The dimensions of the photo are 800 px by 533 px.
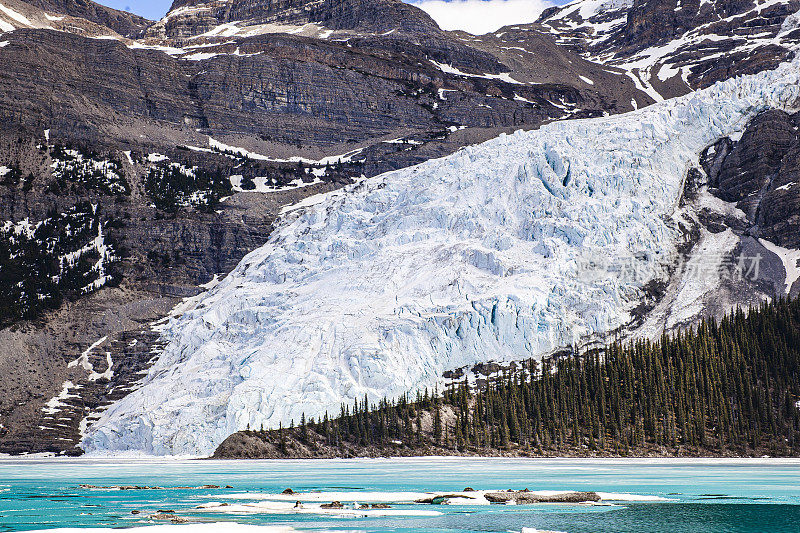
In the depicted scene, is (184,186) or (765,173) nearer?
(765,173)

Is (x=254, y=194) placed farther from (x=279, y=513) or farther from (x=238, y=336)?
(x=279, y=513)

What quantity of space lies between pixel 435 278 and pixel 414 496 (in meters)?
63.1

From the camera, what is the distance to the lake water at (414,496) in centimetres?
3194

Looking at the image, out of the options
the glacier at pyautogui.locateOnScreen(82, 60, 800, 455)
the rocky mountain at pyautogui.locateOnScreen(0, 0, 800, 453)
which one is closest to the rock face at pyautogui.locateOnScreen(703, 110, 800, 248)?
the rocky mountain at pyautogui.locateOnScreen(0, 0, 800, 453)

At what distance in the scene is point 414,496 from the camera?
137 ft

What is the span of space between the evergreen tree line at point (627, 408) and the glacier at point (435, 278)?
6315mm

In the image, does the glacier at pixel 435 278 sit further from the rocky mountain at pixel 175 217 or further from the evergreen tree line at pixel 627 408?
the evergreen tree line at pixel 627 408

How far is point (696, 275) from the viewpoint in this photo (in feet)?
351

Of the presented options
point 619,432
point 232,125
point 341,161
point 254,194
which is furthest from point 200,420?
point 232,125

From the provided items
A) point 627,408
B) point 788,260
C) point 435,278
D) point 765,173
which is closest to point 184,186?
point 435,278

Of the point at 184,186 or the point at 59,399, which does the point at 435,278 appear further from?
the point at 184,186

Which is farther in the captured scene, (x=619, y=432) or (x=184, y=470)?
(x=619, y=432)

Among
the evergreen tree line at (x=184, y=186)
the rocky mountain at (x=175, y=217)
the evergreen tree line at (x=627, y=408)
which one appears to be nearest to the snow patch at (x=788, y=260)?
the rocky mountain at (x=175, y=217)

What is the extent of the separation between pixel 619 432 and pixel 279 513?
53098mm
